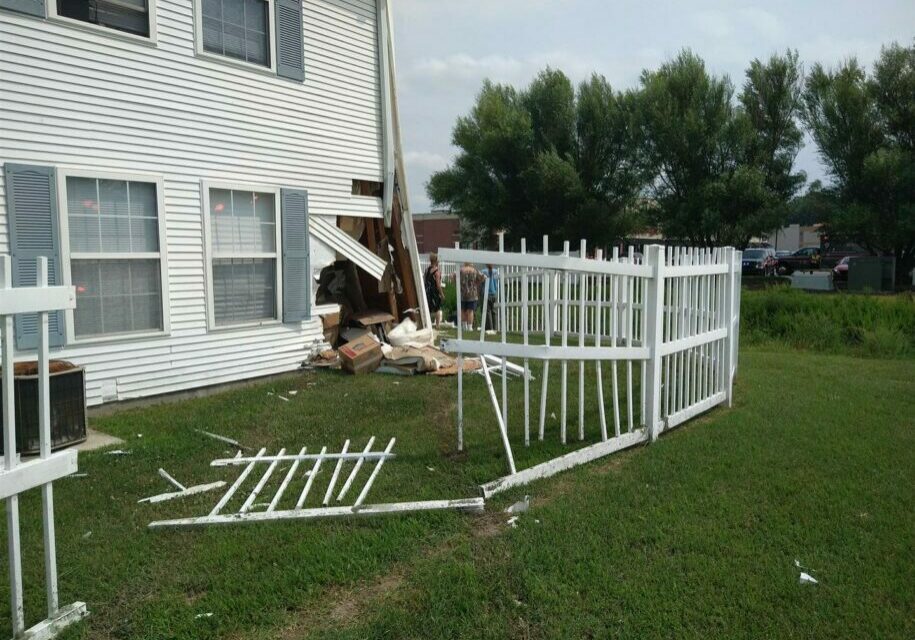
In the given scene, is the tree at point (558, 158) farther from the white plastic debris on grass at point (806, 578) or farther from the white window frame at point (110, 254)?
the white plastic debris on grass at point (806, 578)

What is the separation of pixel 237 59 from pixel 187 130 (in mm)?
1182

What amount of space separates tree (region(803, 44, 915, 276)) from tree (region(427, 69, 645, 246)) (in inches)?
301

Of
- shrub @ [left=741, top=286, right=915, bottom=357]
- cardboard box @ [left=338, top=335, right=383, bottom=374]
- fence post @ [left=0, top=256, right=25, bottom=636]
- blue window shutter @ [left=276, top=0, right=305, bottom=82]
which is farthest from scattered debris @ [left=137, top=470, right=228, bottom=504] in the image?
shrub @ [left=741, top=286, right=915, bottom=357]

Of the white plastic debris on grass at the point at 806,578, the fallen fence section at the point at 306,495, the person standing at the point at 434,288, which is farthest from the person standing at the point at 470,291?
the white plastic debris on grass at the point at 806,578

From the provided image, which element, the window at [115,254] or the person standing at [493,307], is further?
the person standing at [493,307]

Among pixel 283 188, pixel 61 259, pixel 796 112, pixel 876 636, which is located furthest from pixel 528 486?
pixel 796 112

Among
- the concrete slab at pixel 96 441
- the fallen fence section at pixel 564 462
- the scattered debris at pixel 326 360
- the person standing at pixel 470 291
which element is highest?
the person standing at pixel 470 291

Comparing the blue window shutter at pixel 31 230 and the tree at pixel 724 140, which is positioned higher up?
the tree at pixel 724 140

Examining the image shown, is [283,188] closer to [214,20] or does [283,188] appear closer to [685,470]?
[214,20]

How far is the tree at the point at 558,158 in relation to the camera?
30797mm

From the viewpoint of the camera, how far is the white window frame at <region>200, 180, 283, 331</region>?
7.91m

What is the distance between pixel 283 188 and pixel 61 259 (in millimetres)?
2866

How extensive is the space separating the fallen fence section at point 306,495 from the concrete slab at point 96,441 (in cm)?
121

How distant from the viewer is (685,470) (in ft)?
16.4
